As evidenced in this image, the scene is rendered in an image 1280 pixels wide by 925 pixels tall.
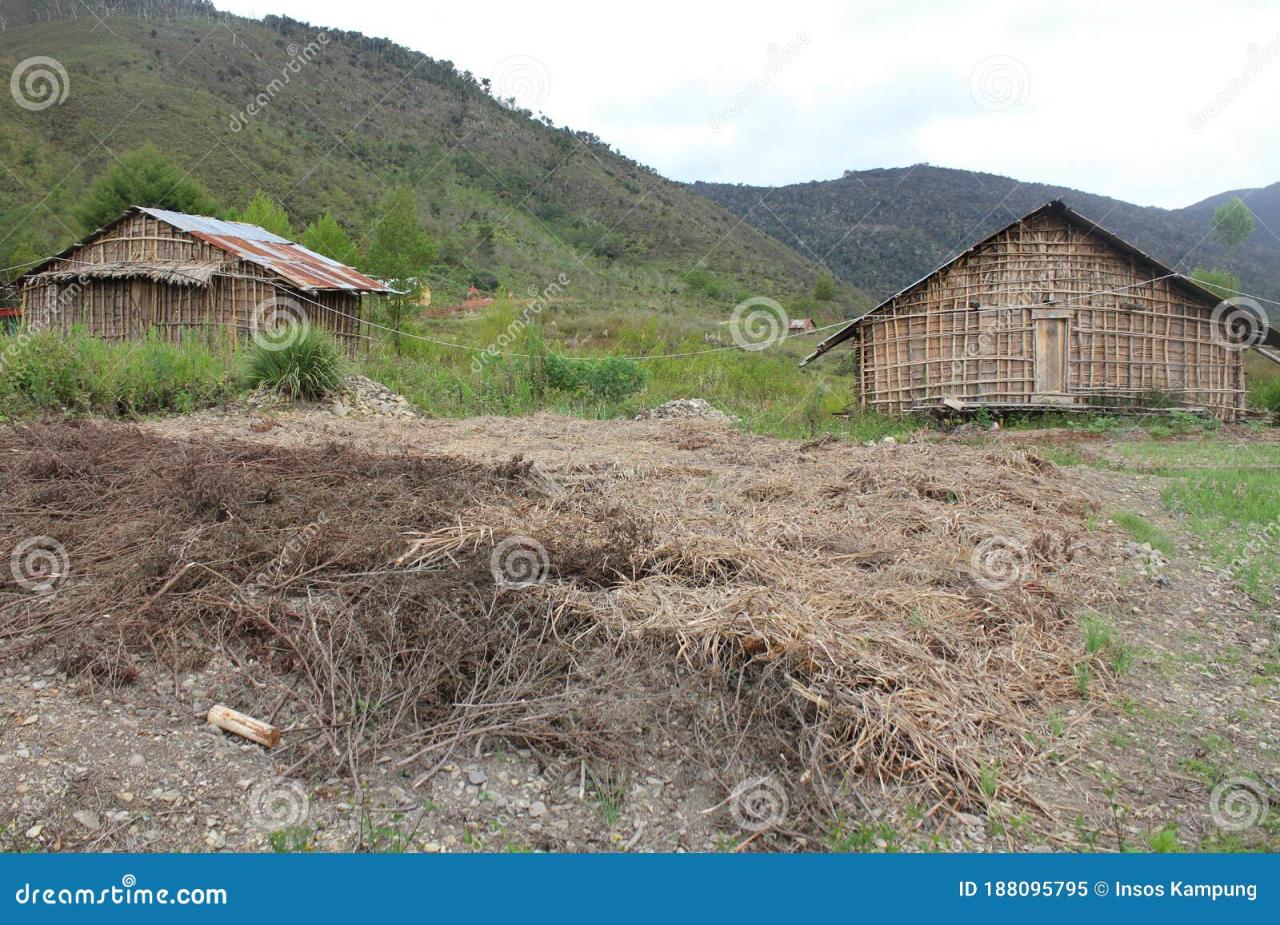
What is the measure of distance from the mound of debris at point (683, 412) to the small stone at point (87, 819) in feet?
33.8

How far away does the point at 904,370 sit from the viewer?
48.9 feet

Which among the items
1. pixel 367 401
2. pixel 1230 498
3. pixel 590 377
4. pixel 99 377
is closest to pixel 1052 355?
pixel 590 377

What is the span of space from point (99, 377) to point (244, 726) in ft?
28.4

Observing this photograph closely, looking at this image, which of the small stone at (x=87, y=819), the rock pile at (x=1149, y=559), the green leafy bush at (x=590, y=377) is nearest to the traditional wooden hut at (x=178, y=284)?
the green leafy bush at (x=590, y=377)

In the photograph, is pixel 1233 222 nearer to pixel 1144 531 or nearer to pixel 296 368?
pixel 1144 531

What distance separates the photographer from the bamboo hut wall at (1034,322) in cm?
1424

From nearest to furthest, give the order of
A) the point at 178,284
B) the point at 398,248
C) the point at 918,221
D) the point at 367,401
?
1. the point at 367,401
2. the point at 178,284
3. the point at 398,248
4. the point at 918,221

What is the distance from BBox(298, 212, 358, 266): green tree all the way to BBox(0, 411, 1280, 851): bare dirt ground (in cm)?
2467

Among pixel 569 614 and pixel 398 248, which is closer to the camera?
pixel 569 614

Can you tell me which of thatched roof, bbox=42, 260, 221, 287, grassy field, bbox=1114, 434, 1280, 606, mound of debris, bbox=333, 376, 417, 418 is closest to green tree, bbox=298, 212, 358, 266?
thatched roof, bbox=42, 260, 221, 287

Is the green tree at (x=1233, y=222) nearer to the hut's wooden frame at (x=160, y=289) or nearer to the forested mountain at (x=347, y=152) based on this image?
the forested mountain at (x=347, y=152)

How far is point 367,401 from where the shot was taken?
39.4 feet

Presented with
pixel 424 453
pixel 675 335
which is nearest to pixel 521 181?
pixel 675 335

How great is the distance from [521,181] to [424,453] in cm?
4525
